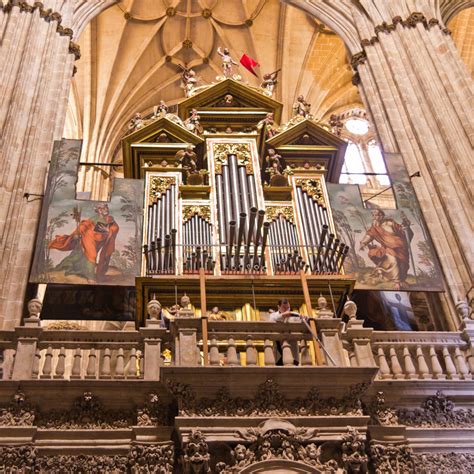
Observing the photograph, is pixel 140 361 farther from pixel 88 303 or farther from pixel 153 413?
pixel 88 303

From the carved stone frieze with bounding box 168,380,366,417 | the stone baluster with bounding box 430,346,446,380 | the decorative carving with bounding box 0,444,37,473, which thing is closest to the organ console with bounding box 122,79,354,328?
the stone baluster with bounding box 430,346,446,380

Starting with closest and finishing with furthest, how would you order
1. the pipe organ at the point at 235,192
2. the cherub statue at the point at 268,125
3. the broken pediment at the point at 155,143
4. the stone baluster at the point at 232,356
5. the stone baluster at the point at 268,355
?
the stone baluster at the point at 232,356
the stone baluster at the point at 268,355
the pipe organ at the point at 235,192
the broken pediment at the point at 155,143
the cherub statue at the point at 268,125

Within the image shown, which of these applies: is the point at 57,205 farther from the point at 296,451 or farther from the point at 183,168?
the point at 296,451

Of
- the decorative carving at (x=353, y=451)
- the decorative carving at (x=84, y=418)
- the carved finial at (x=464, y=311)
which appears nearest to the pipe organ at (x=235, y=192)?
the carved finial at (x=464, y=311)

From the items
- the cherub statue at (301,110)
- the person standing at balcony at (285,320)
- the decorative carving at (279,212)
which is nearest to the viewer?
the person standing at balcony at (285,320)

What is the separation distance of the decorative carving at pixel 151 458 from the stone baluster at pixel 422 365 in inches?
133

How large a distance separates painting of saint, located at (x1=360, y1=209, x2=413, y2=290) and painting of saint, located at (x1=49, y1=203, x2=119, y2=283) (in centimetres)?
438

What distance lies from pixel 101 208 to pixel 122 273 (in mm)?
1631

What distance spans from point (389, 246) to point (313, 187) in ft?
6.73

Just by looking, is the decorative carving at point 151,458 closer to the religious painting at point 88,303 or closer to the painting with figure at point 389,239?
the religious painting at point 88,303

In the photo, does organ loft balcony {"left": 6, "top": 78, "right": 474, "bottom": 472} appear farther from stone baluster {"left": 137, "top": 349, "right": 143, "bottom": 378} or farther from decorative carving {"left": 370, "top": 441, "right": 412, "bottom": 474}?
decorative carving {"left": 370, "top": 441, "right": 412, "bottom": 474}

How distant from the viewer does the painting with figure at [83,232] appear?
1227 centimetres

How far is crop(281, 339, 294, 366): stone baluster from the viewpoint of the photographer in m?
9.34

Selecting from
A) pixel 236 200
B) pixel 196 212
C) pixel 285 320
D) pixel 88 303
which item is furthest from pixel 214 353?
pixel 236 200
